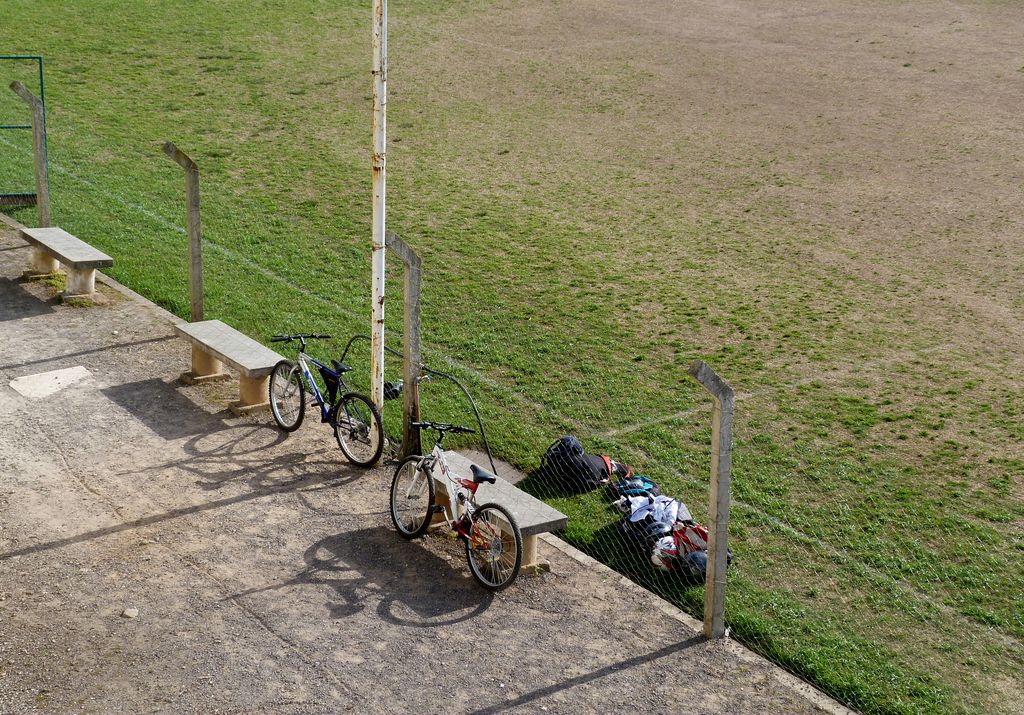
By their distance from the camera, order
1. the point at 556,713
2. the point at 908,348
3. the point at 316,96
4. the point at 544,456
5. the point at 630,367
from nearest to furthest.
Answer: the point at 556,713, the point at 544,456, the point at 630,367, the point at 908,348, the point at 316,96

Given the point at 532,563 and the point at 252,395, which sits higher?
the point at 252,395

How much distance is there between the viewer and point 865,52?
971 inches

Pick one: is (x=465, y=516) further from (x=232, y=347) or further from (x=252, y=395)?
(x=232, y=347)

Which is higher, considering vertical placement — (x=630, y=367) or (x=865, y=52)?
(x=865, y=52)

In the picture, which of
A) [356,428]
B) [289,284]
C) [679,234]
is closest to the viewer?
[356,428]

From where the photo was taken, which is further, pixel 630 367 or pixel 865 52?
pixel 865 52

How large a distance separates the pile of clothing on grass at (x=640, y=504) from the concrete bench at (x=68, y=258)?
547 cm

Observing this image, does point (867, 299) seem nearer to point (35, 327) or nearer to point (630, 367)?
→ point (630, 367)

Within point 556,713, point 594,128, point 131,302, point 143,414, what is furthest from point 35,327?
point 594,128

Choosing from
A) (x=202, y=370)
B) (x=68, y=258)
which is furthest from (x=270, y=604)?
(x=68, y=258)

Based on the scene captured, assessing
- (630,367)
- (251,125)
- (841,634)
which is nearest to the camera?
(841,634)

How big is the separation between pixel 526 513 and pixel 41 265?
782 centimetres

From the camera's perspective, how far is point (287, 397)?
385 inches

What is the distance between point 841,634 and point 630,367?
4.55 metres
